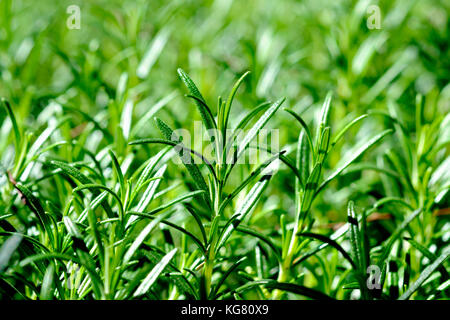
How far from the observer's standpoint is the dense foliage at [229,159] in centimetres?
61

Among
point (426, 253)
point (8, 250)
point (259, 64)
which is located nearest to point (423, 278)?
point (426, 253)

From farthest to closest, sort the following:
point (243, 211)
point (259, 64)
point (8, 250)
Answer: point (259, 64), point (243, 211), point (8, 250)

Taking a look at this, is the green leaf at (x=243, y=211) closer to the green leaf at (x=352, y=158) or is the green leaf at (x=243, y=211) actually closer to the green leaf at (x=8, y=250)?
the green leaf at (x=352, y=158)

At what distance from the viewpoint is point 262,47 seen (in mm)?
1243

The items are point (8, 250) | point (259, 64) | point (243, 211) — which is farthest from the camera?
point (259, 64)

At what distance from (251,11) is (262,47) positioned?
52 centimetres

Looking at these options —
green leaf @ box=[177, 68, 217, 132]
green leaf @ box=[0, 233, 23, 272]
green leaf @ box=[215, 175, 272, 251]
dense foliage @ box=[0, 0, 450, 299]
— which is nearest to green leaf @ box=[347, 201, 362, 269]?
dense foliage @ box=[0, 0, 450, 299]

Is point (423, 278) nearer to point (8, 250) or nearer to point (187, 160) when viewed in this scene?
point (187, 160)

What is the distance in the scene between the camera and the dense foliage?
24.0 inches

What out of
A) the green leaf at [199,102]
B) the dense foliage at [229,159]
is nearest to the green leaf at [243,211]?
the dense foliage at [229,159]

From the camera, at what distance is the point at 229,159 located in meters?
0.72

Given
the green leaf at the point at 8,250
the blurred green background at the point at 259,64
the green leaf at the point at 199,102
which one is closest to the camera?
the green leaf at the point at 8,250

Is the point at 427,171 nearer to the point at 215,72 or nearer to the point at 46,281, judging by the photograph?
the point at 46,281
